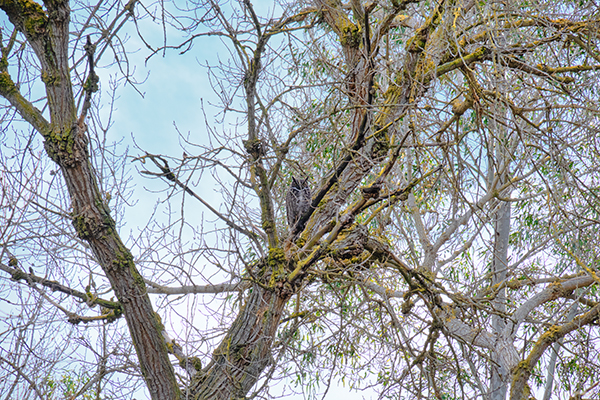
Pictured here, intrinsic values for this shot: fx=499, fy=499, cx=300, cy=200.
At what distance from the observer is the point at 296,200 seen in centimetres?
480

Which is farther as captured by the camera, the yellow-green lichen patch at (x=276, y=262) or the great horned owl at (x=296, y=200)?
the great horned owl at (x=296, y=200)

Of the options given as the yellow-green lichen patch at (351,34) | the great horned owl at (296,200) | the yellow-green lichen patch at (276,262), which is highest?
the yellow-green lichen patch at (351,34)

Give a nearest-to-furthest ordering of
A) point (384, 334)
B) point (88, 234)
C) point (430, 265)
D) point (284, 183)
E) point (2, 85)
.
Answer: point (88, 234) → point (2, 85) → point (384, 334) → point (284, 183) → point (430, 265)

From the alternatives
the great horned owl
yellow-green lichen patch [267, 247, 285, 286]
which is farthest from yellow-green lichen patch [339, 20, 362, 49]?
yellow-green lichen patch [267, 247, 285, 286]

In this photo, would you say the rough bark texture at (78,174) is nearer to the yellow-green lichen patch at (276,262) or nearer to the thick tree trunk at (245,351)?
the thick tree trunk at (245,351)

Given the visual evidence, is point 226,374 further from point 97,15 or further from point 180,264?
point 97,15

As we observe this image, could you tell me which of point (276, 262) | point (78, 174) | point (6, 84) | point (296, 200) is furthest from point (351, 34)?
point (6, 84)

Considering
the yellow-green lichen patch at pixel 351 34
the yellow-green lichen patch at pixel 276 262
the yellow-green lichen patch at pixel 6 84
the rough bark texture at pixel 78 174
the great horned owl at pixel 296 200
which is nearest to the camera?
the rough bark texture at pixel 78 174

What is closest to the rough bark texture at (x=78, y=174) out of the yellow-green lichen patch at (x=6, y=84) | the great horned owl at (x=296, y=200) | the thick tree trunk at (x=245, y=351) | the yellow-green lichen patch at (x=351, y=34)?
the yellow-green lichen patch at (x=6, y=84)

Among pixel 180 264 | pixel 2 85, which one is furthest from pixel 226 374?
pixel 2 85

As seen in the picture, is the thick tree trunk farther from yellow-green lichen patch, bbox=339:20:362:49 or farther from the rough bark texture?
yellow-green lichen patch, bbox=339:20:362:49

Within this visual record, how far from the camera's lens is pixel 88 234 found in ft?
10.4

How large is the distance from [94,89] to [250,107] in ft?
3.44

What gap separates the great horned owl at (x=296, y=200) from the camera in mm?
4711
